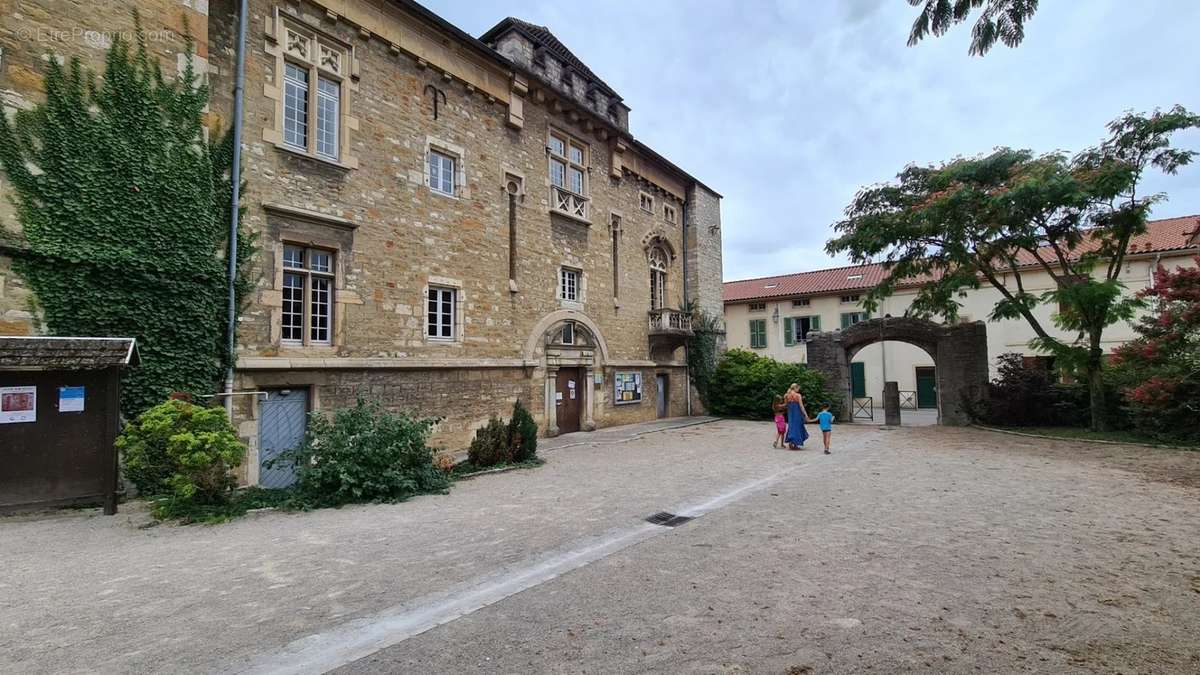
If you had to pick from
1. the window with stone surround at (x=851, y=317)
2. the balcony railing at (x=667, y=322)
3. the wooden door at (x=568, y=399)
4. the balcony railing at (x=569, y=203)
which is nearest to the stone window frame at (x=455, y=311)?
the wooden door at (x=568, y=399)

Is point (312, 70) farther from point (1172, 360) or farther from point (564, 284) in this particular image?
point (1172, 360)

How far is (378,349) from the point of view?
11250 mm

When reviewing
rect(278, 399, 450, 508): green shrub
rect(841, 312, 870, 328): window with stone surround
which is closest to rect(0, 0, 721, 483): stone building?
rect(278, 399, 450, 508): green shrub

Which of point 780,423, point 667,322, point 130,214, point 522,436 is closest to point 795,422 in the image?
point 780,423

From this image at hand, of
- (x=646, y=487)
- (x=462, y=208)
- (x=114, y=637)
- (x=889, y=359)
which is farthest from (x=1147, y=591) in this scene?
(x=889, y=359)

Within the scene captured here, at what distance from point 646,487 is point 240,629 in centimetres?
570

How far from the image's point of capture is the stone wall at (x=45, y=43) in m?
7.25

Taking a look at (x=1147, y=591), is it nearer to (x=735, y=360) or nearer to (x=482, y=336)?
(x=482, y=336)

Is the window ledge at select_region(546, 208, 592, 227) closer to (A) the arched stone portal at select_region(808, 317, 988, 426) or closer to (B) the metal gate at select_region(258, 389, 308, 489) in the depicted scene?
(B) the metal gate at select_region(258, 389, 308, 489)

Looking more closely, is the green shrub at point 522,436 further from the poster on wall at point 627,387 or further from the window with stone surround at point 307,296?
the poster on wall at point 627,387

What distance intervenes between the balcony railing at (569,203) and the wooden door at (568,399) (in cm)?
467

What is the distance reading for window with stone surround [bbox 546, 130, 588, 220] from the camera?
15.9 m

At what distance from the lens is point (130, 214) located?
814 cm

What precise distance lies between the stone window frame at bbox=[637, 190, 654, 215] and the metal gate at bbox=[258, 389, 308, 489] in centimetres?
1314
